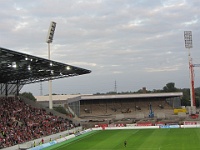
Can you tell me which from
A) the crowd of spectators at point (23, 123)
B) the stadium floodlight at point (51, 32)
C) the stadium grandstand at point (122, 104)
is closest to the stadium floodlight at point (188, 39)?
the stadium grandstand at point (122, 104)

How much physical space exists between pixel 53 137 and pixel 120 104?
2513 inches

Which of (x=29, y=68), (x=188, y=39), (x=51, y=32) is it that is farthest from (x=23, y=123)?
A: (x=188, y=39)

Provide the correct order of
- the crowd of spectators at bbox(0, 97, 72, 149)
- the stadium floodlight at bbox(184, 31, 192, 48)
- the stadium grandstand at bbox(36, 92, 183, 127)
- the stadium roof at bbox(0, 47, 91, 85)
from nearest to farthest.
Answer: the stadium roof at bbox(0, 47, 91, 85) → the crowd of spectators at bbox(0, 97, 72, 149) → the stadium floodlight at bbox(184, 31, 192, 48) → the stadium grandstand at bbox(36, 92, 183, 127)

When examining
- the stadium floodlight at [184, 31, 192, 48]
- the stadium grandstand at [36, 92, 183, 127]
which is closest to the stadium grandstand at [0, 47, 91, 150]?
the stadium grandstand at [36, 92, 183, 127]

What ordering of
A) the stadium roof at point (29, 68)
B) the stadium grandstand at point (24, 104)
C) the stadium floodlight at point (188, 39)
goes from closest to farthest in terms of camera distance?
the stadium roof at point (29, 68) < the stadium grandstand at point (24, 104) < the stadium floodlight at point (188, 39)

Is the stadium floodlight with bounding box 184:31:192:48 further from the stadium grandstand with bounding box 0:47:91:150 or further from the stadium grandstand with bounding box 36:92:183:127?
the stadium grandstand with bounding box 0:47:91:150

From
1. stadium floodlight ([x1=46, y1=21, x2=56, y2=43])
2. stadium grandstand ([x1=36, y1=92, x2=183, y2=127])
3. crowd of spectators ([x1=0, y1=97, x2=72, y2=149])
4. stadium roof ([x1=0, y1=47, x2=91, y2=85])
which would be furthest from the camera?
stadium grandstand ([x1=36, y1=92, x2=183, y2=127])

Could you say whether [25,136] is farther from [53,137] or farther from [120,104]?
[120,104]

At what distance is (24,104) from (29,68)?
14.6 meters

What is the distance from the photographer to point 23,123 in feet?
168

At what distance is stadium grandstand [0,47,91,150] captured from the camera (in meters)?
41.8

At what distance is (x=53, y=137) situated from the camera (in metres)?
51.3

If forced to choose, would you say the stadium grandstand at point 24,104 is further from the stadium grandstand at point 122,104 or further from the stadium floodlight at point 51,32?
the stadium grandstand at point 122,104

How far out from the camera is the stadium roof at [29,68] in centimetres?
4009
